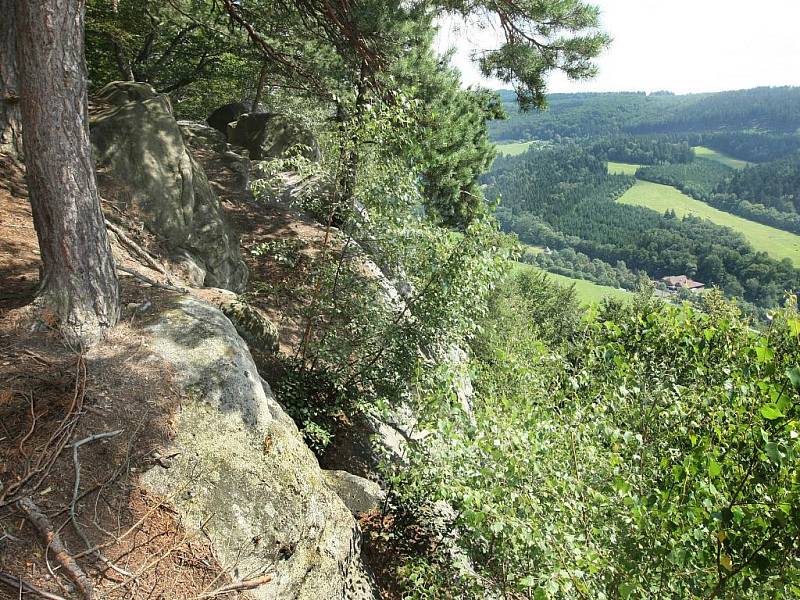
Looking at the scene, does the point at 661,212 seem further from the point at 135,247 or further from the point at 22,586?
the point at 22,586

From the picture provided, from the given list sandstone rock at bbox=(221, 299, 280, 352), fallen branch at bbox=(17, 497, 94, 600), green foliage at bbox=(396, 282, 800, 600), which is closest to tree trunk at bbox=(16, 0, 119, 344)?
fallen branch at bbox=(17, 497, 94, 600)

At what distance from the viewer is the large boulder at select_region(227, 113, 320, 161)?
43.0ft

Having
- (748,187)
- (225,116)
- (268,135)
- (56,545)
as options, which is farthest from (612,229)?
(56,545)

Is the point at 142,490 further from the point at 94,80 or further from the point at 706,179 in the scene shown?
the point at 706,179

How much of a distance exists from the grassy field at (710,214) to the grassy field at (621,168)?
354 inches

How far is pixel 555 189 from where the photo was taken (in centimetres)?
16662

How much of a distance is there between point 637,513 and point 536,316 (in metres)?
41.9

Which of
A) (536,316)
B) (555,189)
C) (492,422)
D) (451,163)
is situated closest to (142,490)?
(492,422)

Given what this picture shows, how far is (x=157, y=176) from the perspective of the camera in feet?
24.4

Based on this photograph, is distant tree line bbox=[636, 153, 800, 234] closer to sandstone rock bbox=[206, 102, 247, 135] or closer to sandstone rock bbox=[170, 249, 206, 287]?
sandstone rock bbox=[206, 102, 247, 135]

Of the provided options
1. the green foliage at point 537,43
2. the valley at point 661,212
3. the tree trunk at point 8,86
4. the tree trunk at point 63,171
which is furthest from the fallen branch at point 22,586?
the valley at point 661,212

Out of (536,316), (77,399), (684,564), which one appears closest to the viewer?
(684,564)

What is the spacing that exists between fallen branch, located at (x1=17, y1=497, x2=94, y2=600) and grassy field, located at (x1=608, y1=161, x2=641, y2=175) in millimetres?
194441

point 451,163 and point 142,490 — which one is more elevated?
point 451,163
